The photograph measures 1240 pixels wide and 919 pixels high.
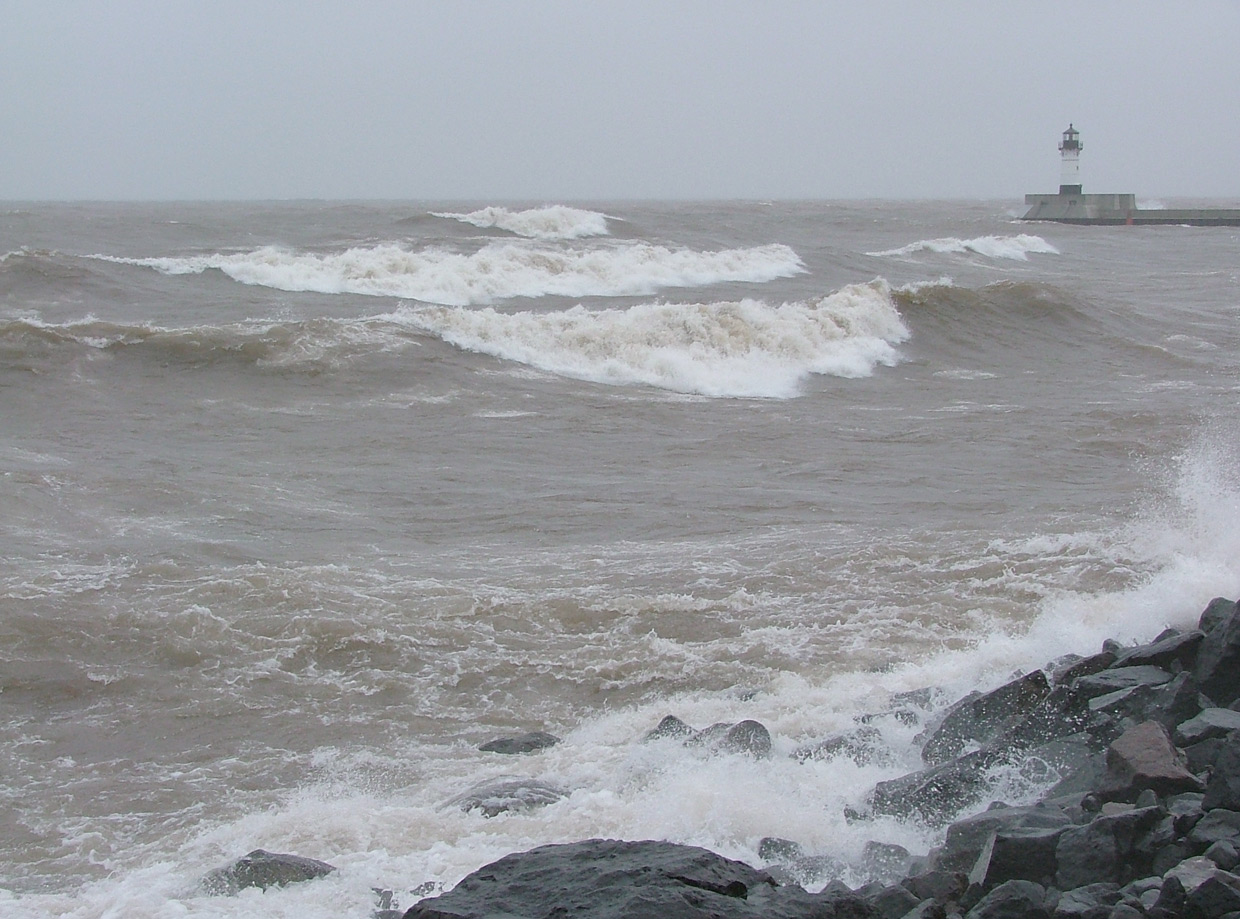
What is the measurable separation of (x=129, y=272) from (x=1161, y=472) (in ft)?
72.1

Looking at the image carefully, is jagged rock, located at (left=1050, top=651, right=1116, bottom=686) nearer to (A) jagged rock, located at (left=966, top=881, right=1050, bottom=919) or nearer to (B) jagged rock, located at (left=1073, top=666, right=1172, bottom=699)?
(B) jagged rock, located at (left=1073, top=666, right=1172, bottom=699)

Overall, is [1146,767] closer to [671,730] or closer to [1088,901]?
[1088,901]

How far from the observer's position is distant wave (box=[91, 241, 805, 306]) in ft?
87.2

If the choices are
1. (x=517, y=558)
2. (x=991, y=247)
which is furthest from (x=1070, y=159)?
(x=517, y=558)

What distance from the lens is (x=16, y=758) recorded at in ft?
19.8

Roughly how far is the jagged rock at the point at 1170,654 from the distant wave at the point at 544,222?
3554 cm

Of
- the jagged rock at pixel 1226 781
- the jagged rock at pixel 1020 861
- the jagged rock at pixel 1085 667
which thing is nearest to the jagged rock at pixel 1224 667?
the jagged rock at pixel 1085 667

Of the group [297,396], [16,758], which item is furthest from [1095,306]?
[16,758]

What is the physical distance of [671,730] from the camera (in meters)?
5.91

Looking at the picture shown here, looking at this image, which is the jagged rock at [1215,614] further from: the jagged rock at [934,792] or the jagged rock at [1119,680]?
the jagged rock at [934,792]

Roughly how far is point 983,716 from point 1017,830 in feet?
5.18

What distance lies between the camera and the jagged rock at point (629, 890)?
3.62 meters

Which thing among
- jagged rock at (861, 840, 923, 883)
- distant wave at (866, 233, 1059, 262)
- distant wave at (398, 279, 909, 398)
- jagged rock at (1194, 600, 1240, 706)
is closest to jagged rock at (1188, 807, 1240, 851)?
jagged rock at (861, 840, 923, 883)

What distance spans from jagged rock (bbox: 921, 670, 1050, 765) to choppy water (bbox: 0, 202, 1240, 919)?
0.27 meters
